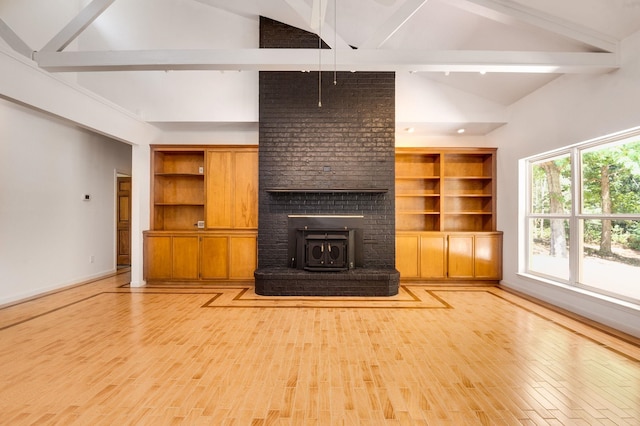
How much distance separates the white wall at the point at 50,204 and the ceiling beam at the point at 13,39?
1610 mm

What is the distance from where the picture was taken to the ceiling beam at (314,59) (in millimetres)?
3166

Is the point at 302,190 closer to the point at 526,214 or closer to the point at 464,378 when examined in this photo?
the point at 464,378

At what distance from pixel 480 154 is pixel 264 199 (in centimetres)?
417

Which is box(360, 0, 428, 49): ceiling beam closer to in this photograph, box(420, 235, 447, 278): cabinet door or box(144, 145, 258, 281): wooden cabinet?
box(144, 145, 258, 281): wooden cabinet

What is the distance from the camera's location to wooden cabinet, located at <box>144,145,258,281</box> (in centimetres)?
529

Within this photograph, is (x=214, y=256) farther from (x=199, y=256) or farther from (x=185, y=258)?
(x=185, y=258)

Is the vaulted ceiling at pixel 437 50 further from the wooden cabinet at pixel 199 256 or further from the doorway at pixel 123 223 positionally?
the doorway at pixel 123 223

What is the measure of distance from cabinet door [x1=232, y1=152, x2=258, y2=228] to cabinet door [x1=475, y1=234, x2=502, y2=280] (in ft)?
13.4

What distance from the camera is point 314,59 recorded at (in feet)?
10.4

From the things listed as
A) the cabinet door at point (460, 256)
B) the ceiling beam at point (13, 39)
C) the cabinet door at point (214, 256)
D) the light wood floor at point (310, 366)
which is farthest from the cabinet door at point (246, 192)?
the cabinet door at point (460, 256)

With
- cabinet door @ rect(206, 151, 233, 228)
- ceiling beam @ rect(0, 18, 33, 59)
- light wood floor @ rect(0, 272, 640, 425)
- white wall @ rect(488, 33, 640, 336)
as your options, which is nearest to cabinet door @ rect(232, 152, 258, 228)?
cabinet door @ rect(206, 151, 233, 228)

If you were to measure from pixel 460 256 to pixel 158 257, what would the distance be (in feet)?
17.7

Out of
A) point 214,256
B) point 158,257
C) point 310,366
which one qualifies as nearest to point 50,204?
point 158,257

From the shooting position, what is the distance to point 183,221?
5.89m
